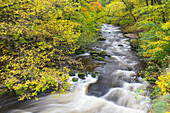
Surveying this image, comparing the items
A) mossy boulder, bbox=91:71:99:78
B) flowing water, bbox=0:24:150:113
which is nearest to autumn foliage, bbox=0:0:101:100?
flowing water, bbox=0:24:150:113

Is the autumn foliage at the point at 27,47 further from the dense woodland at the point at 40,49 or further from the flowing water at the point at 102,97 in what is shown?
the flowing water at the point at 102,97

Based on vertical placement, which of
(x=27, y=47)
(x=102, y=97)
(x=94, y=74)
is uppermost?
(x=27, y=47)

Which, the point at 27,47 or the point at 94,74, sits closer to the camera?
the point at 27,47

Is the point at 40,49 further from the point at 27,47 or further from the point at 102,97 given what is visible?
the point at 102,97

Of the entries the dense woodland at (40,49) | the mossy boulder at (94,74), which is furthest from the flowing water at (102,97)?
the dense woodland at (40,49)

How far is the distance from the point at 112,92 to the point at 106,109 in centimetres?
129

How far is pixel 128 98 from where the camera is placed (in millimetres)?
5781

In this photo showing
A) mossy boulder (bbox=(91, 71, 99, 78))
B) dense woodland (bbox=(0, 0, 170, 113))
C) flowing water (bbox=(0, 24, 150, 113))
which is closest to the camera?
dense woodland (bbox=(0, 0, 170, 113))

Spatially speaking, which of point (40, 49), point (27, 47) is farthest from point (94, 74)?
point (27, 47)

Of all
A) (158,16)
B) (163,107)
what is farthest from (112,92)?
(158,16)

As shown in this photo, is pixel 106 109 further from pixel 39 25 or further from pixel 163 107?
pixel 39 25

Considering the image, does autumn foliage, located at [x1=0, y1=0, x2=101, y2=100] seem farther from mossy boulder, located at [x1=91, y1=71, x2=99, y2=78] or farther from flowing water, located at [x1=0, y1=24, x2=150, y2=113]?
mossy boulder, located at [x1=91, y1=71, x2=99, y2=78]

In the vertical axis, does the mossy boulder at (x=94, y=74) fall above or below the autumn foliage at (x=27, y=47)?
below

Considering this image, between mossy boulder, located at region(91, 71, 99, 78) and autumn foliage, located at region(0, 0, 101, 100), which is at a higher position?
autumn foliage, located at region(0, 0, 101, 100)
